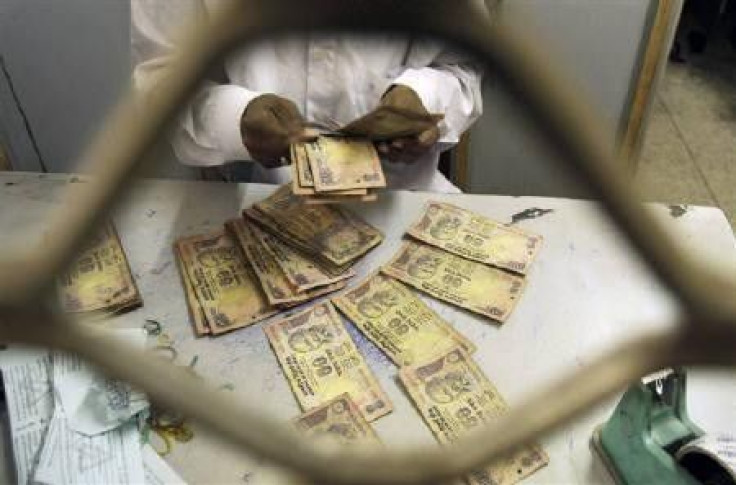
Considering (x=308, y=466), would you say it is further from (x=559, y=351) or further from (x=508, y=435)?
(x=559, y=351)

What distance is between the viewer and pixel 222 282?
879mm

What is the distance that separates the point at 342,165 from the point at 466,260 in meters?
0.21

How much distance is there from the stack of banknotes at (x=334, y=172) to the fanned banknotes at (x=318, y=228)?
0.08 feet

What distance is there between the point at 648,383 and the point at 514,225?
13.6 inches

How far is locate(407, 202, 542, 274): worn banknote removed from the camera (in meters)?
0.91

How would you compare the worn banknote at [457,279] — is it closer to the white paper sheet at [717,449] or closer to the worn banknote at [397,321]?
the worn banknote at [397,321]

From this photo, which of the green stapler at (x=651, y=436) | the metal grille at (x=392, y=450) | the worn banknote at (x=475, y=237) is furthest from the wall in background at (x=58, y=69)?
the metal grille at (x=392, y=450)

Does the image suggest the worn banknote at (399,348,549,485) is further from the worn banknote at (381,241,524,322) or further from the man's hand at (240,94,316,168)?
the man's hand at (240,94,316,168)

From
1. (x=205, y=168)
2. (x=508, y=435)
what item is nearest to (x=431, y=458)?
(x=508, y=435)

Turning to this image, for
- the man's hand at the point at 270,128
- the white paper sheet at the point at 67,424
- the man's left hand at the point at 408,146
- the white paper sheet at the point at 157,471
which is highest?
the man's hand at the point at 270,128

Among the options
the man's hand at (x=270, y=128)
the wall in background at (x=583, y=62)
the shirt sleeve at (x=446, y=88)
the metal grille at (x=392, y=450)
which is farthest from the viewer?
the wall in background at (x=583, y=62)

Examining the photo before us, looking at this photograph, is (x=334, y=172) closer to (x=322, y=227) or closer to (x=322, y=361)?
(x=322, y=227)

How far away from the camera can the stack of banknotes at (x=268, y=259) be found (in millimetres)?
853

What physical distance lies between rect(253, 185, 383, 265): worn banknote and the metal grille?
2.20ft
